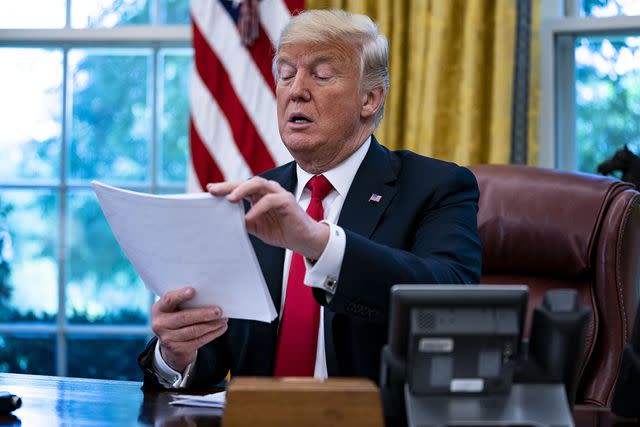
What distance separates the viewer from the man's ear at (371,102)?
2.17 metres

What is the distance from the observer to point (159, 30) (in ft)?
12.4

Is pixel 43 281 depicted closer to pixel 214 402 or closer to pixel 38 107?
pixel 38 107

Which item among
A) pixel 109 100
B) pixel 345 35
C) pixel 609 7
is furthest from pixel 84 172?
pixel 609 7

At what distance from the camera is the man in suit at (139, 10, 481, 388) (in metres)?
1.71

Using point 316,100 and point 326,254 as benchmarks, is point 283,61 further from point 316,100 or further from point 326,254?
point 326,254

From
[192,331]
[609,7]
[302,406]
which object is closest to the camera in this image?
[302,406]

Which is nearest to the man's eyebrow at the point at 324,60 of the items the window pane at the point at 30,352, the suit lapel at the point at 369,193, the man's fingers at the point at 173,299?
the suit lapel at the point at 369,193

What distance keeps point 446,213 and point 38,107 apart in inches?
95.8

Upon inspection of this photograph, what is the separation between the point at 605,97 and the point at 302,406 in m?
2.68

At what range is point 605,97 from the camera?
139 inches

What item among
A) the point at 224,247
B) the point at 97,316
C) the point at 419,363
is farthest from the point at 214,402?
the point at 97,316

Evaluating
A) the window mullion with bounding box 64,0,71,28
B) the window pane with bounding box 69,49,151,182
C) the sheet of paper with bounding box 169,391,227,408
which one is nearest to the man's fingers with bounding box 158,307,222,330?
the sheet of paper with bounding box 169,391,227,408

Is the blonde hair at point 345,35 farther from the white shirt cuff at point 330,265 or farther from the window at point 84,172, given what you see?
the window at point 84,172

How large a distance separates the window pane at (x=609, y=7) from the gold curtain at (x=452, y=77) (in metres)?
0.34
